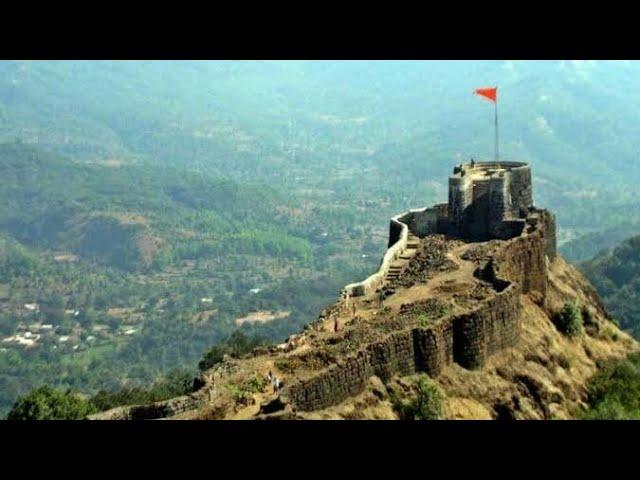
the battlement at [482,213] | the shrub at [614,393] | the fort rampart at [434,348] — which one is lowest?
the shrub at [614,393]

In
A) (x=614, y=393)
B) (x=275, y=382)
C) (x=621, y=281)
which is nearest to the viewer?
(x=275, y=382)

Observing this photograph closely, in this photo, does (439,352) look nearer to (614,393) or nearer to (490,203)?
(614,393)

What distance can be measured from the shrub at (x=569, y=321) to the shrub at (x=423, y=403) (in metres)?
9.96

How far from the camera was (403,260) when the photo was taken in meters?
32.6

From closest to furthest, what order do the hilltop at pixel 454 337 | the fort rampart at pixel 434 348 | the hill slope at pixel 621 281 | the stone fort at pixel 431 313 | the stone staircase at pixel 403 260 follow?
the fort rampart at pixel 434 348 < the hilltop at pixel 454 337 < the stone fort at pixel 431 313 < the stone staircase at pixel 403 260 < the hill slope at pixel 621 281

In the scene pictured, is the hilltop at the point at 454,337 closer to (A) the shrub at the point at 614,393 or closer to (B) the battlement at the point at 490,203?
(B) the battlement at the point at 490,203

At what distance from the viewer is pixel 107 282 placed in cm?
18600

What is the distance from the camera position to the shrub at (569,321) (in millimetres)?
29578

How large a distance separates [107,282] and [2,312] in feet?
89.5

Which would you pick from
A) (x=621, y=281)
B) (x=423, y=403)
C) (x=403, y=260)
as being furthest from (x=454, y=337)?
(x=621, y=281)

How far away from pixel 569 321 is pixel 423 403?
444 inches

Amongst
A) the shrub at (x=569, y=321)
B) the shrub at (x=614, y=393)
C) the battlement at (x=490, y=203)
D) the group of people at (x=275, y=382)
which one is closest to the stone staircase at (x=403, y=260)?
the battlement at (x=490, y=203)

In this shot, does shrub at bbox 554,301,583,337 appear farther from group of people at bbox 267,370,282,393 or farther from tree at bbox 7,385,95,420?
tree at bbox 7,385,95,420

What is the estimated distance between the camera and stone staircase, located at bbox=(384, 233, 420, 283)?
30.3 m
